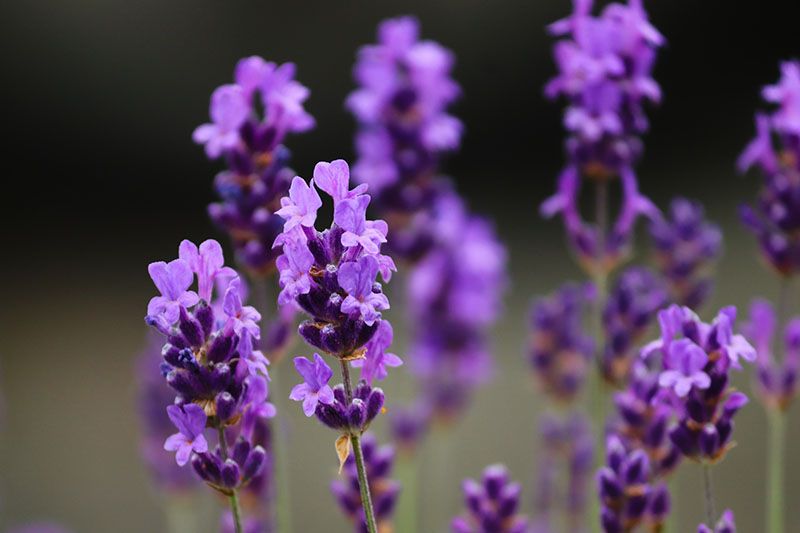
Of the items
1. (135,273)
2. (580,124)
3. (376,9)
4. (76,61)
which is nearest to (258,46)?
(376,9)

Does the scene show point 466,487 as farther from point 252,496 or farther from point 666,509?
point 252,496

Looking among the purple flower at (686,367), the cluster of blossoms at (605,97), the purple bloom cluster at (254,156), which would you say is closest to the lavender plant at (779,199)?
the cluster of blossoms at (605,97)

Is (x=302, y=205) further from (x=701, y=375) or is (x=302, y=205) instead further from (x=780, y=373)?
(x=780, y=373)

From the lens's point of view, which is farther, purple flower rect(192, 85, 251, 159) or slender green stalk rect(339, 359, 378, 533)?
purple flower rect(192, 85, 251, 159)

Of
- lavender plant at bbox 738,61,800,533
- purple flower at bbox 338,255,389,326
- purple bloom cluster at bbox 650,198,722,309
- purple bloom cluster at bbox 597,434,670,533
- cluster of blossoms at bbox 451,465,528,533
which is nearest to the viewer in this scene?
purple flower at bbox 338,255,389,326

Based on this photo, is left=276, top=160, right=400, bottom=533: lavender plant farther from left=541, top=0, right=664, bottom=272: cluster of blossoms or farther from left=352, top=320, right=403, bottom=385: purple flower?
left=541, top=0, right=664, bottom=272: cluster of blossoms

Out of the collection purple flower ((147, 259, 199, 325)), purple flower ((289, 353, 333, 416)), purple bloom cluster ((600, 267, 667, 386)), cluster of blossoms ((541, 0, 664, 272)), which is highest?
cluster of blossoms ((541, 0, 664, 272))

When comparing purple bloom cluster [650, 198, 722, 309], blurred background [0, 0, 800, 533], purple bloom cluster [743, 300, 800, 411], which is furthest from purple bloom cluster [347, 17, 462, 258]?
blurred background [0, 0, 800, 533]
